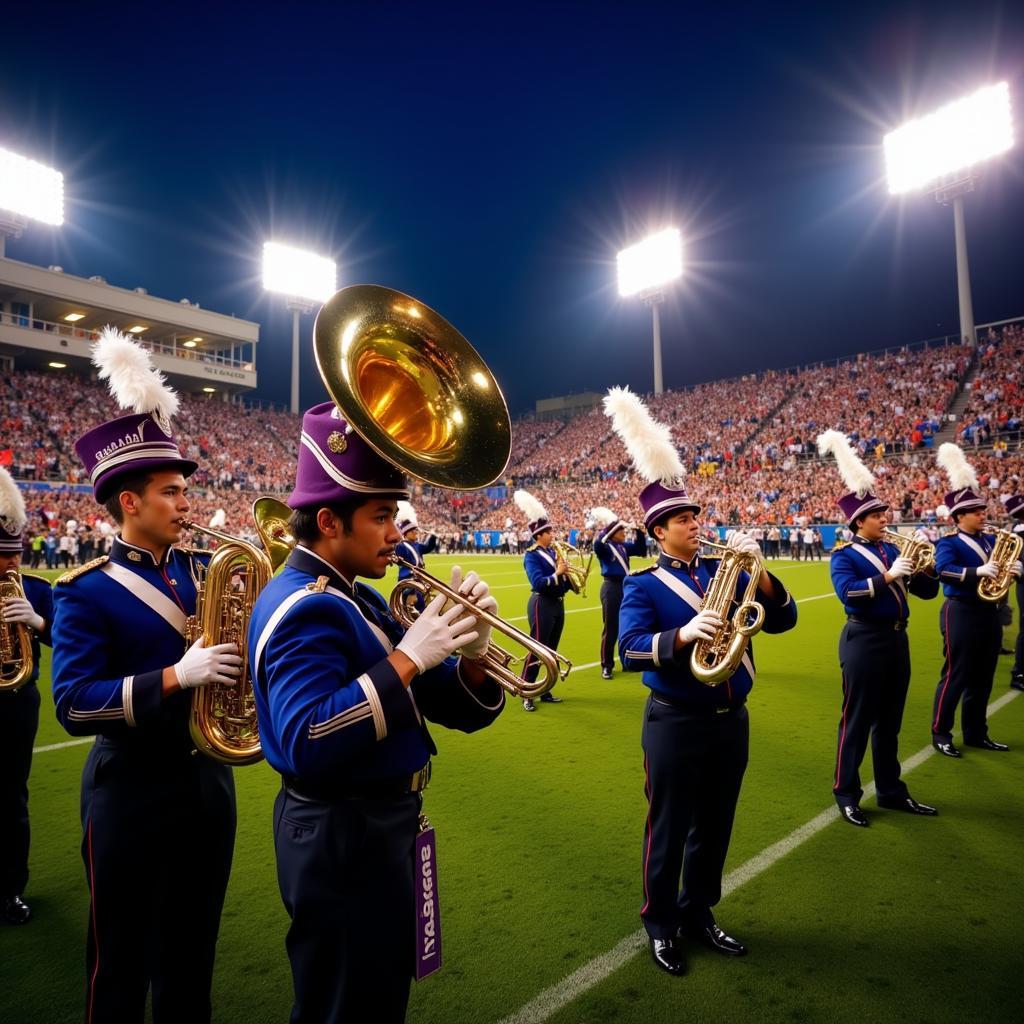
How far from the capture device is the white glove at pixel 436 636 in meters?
1.62

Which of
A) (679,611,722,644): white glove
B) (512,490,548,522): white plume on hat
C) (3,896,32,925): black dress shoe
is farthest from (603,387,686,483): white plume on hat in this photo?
(512,490,548,522): white plume on hat

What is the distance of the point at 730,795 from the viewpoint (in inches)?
127

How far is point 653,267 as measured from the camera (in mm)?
44969

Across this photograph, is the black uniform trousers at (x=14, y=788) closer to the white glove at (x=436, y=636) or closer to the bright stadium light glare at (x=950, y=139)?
the white glove at (x=436, y=636)

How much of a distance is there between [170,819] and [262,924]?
1455mm

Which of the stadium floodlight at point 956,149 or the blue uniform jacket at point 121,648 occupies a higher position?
the stadium floodlight at point 956,149

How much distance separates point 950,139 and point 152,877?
42545 millimetres

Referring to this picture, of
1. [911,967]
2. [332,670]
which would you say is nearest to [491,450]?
[332,670]

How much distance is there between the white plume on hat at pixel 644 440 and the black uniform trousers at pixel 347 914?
2513 mm

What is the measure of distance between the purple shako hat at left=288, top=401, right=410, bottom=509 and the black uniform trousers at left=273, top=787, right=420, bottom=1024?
84 centimetres

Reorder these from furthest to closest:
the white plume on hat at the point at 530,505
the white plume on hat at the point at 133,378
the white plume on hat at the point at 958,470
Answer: the white plume on hat at the point at 530,505 < the white plume on hat at the point at 958,470 < the white plume on hat at the point at 133,378

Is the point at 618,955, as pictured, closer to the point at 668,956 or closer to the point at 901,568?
the point at 668,956

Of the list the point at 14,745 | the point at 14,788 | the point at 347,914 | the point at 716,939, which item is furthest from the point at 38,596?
the point at 716,939

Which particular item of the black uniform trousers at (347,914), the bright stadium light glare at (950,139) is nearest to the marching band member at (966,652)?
the black uniform trousers at (347,914)
